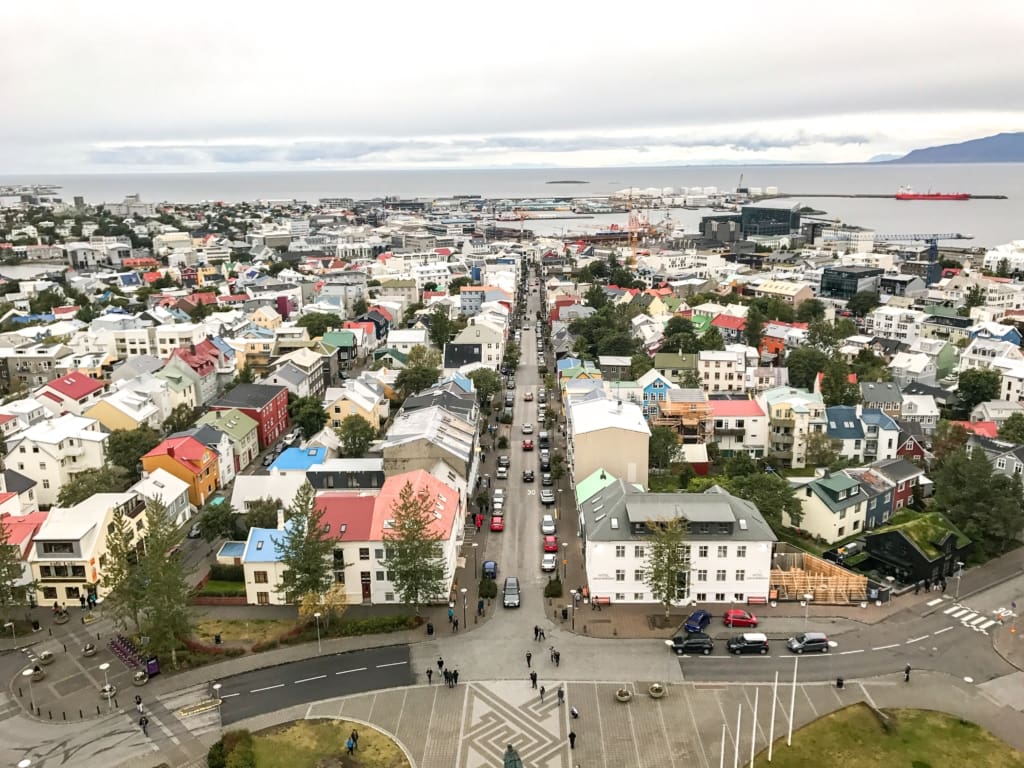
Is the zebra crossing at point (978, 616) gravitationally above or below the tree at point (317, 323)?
below

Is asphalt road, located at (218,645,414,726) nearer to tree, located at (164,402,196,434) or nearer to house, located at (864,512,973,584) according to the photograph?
house, located at (864,512,973,584)

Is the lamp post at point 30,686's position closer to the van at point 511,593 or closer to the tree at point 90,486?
the tree at point 90,486

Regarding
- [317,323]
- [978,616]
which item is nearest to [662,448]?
[978,616]

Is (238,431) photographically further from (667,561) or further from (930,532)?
(930,532)

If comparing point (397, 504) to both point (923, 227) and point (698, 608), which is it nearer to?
point (698, 608)

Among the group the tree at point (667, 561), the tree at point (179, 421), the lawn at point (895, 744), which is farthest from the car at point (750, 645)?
the tree at point (179, 421)

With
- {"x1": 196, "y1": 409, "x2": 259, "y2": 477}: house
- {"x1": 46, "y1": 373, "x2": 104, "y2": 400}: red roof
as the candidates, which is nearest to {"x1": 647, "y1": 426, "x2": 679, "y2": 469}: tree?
{"x1": 196, "y1": 409, "x2": 259, "y2": 477}: house
